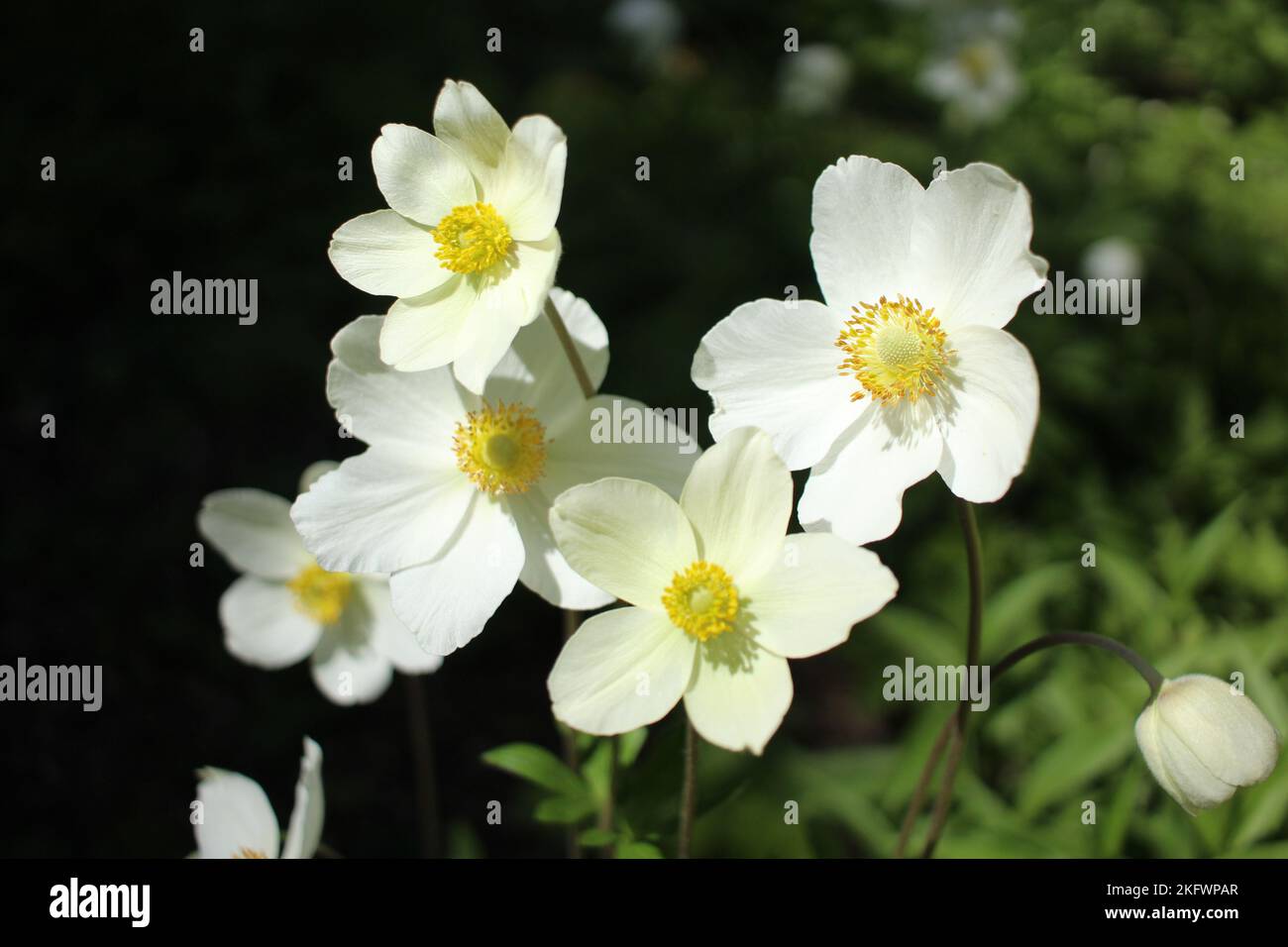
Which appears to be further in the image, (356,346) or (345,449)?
(345,449)

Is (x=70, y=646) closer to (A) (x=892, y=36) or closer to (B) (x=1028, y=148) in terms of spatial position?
(B) (x=1028, y=148)

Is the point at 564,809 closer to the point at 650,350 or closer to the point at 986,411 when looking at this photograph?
the point at 986,411

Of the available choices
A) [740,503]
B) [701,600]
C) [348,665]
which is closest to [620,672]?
[701,600]

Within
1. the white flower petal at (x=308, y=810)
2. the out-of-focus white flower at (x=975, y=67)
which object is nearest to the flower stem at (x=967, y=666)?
the white flower petal at (x=308, y=810)

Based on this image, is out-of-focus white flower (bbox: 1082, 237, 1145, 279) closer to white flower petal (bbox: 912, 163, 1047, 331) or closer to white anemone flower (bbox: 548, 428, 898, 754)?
white flower petal (bbox: 912, 163, 1047, 331)

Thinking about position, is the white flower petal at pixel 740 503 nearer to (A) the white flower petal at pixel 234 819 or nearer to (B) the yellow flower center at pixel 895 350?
(B) the yellow flower center at pixel 895 350

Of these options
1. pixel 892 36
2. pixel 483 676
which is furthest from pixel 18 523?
pixel 892 36
